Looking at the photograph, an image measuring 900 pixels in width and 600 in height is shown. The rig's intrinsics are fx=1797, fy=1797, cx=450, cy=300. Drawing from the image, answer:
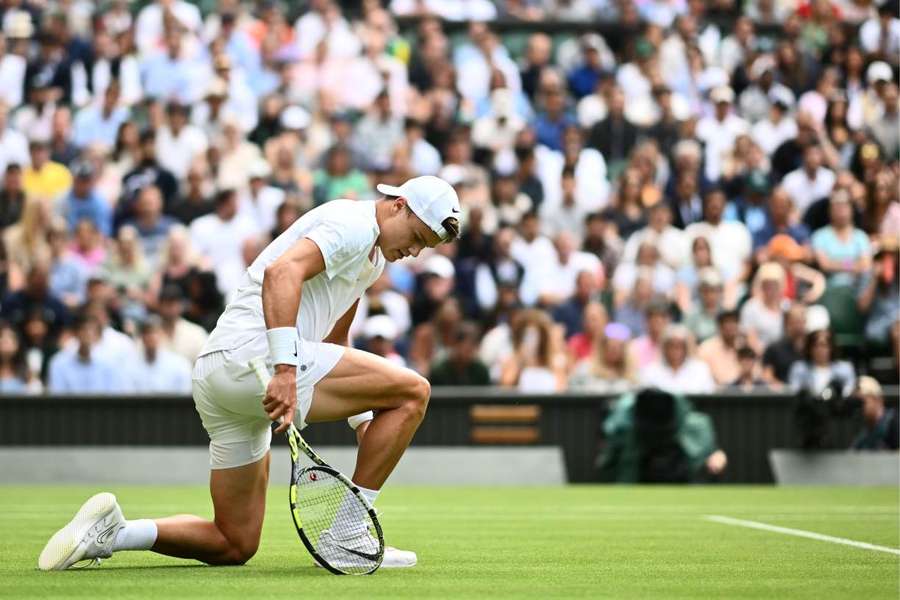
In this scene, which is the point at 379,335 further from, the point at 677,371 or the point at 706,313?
the point at 706,313

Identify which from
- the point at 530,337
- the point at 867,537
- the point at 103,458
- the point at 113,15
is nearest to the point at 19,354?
the point at 103,458

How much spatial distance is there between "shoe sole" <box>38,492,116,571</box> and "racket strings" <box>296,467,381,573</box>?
0.76 meters

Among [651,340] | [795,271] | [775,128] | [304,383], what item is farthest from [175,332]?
[304,383]

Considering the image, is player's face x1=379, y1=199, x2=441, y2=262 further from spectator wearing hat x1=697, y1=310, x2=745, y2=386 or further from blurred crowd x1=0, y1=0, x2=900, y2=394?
spectator wearing hat x1=697, y1=310, x2=745, y2=386

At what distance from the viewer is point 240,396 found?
6.82 m

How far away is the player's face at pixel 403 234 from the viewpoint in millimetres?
6879

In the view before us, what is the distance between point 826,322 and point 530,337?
115 inches

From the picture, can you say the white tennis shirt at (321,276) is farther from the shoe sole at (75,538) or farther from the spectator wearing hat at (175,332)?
the spectator wearing hat at (175,332)

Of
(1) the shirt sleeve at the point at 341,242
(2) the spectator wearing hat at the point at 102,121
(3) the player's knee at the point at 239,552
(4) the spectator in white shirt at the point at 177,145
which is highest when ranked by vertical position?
(2) the spectator wearing hat at the point at 102,121

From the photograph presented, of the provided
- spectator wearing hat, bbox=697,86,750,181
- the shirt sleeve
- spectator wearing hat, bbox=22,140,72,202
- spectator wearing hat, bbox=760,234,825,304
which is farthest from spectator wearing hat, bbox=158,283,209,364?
the shirt sleeve

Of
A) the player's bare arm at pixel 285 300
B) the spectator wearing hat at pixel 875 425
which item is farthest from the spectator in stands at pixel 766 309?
the player's bare arm at pixel 285 300

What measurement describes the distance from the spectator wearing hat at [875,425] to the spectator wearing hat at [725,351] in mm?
1203

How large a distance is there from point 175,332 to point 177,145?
3.42 meters

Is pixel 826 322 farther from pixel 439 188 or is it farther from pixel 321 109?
pixel 439 188
